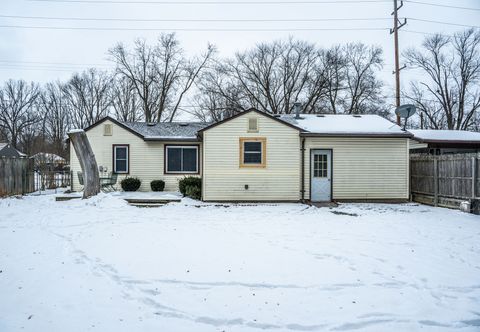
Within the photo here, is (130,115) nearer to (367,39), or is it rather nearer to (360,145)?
(367,39)

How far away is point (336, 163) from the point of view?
13.5 m

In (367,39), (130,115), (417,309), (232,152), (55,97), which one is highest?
(367,39)

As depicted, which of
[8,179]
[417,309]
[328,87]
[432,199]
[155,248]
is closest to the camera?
[417,309]

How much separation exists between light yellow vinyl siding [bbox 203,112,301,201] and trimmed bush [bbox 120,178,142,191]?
16.2 feet

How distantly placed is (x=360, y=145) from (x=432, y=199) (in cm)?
347

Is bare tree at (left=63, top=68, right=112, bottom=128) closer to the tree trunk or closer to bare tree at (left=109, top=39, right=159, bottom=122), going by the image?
bare tree at (left=109, top=39, right=159, bottom=122)

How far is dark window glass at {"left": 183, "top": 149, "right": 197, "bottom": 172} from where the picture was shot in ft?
56.3

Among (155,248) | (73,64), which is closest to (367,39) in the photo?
(73,64)

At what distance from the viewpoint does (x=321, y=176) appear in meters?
13.6

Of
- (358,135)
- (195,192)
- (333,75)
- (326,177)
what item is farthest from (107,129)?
(333,75)

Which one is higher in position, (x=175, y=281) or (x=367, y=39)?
(x=367, y=39)

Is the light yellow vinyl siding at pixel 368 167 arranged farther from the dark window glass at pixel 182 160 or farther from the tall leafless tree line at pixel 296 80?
the tall leafless tree line at pixel 296 80

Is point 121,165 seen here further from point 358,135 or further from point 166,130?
point 358,135

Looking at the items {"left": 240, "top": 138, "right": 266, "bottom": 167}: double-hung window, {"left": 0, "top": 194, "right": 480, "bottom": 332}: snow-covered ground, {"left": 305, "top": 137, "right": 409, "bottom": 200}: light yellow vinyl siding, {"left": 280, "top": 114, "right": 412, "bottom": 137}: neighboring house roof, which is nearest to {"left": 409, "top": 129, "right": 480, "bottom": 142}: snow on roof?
{"left": 280, "top": 114, "right": 412, "bottom": 137}: neighboring house roof
